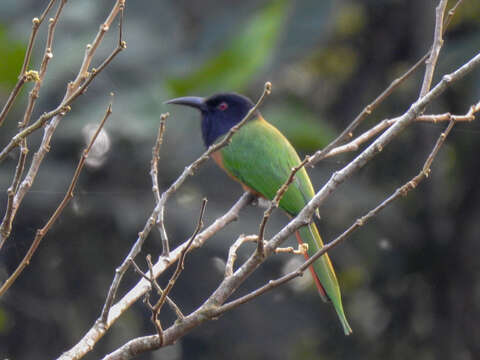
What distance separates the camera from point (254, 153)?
12.8 ft

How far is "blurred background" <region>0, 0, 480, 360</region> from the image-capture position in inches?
206

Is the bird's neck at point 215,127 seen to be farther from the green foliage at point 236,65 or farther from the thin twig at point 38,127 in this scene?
the thin twig at point 38,127

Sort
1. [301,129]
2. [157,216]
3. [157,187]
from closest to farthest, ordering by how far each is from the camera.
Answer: [157,216]
[157,187]
[301,129]

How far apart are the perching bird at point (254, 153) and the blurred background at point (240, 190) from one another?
870 mm

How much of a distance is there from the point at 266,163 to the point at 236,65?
1.60 m

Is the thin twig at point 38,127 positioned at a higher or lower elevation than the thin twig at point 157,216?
higher

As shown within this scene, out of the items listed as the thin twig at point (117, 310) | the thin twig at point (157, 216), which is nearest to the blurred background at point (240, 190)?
the thin twig at point (117, 310)

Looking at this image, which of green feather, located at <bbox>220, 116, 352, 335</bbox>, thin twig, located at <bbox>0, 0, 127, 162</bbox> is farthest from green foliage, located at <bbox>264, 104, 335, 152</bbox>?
thin twig, located at <bbox>0, 0, 127, 162</bbox>

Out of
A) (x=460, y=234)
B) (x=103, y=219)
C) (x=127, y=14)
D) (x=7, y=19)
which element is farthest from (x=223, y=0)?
(x=460, y=234)

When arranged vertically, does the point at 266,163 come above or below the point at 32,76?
below

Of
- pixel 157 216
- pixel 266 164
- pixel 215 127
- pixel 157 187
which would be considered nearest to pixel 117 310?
pixel 157 216

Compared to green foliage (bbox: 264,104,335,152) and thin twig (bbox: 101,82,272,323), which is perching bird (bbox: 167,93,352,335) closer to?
green foliage (bbox: 264,104,335,152)

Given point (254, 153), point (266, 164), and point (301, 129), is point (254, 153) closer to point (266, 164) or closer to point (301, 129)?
point (266, 164)

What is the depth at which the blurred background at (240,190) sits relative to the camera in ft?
17.2
